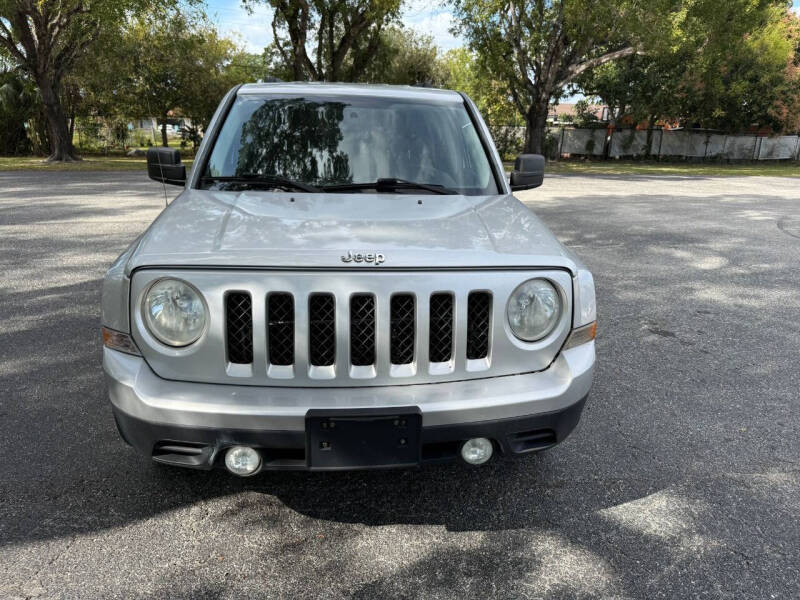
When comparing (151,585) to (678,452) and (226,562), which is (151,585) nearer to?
(226,562)

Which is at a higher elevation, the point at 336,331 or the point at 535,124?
the point at 535,124

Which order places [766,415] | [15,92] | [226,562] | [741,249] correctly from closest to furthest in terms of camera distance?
[226,562] → [766,415] → [741,249] → [15,92]

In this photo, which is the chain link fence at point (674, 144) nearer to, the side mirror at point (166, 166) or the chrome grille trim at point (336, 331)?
the side mirror at point (166, 166)

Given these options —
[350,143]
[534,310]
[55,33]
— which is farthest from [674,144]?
[534,310]

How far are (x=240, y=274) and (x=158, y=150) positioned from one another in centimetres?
205

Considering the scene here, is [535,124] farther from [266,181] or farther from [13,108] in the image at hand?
[266,181]

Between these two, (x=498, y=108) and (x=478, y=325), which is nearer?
(x=478, y=325)

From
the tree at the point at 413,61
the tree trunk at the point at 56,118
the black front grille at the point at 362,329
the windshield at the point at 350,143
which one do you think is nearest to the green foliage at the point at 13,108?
the tree trunk at the point at 56,118

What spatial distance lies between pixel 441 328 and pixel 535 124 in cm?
2510

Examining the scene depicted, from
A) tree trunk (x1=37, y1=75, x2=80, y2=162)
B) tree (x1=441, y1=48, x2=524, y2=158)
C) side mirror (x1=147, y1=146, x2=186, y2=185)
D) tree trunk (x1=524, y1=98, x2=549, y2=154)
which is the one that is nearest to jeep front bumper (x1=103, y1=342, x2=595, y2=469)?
side mirror (x1=147, y1=146, x2=186, y2=185)

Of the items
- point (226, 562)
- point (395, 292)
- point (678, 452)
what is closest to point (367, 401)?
point (395, 292)

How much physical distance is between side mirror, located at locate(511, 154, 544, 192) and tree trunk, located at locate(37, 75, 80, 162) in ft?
71.2

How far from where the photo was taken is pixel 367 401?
205 cm

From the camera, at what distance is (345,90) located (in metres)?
3.73
